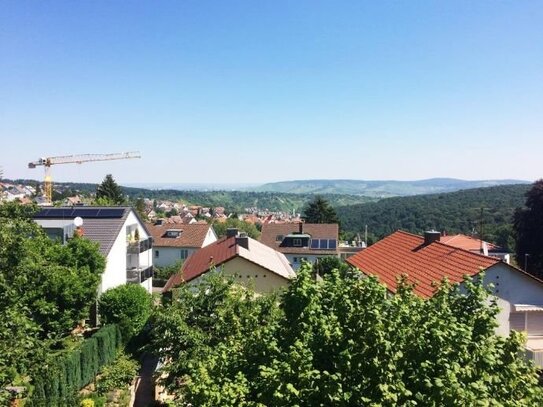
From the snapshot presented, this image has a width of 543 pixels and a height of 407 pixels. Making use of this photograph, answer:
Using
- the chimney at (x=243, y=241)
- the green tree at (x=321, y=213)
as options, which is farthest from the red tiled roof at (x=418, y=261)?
the green tree at (x=321, y=213)

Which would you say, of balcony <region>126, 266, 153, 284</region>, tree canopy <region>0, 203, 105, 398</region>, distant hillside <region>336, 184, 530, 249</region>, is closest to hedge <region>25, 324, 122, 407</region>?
tree canopy <region>0, 203, 105, 398</region>

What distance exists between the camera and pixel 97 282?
2233 cm

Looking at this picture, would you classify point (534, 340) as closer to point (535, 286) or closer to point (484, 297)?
point (535, 286)

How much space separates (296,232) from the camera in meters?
60.4

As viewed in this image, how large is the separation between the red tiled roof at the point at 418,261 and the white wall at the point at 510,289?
3.00 feet

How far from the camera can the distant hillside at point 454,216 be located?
356ft

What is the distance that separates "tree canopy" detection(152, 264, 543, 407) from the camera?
6.62 metres

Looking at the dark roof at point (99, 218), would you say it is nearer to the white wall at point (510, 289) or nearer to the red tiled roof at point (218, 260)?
the red tiled roof at point (218, 260)

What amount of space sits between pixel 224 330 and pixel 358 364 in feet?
24.4

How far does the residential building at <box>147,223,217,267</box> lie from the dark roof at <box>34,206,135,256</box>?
24708 millimetres

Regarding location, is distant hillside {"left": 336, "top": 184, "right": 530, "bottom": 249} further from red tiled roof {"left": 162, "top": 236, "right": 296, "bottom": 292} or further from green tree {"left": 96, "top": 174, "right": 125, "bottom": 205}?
red tiled roof {"left": 162, "top": 236, "right": 296, "bottom": 292}

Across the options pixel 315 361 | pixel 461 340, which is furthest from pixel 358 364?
pixel 461 340

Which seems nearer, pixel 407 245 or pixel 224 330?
pixel 224 330

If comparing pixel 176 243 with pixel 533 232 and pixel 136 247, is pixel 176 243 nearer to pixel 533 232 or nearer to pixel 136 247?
pixel 136 247
